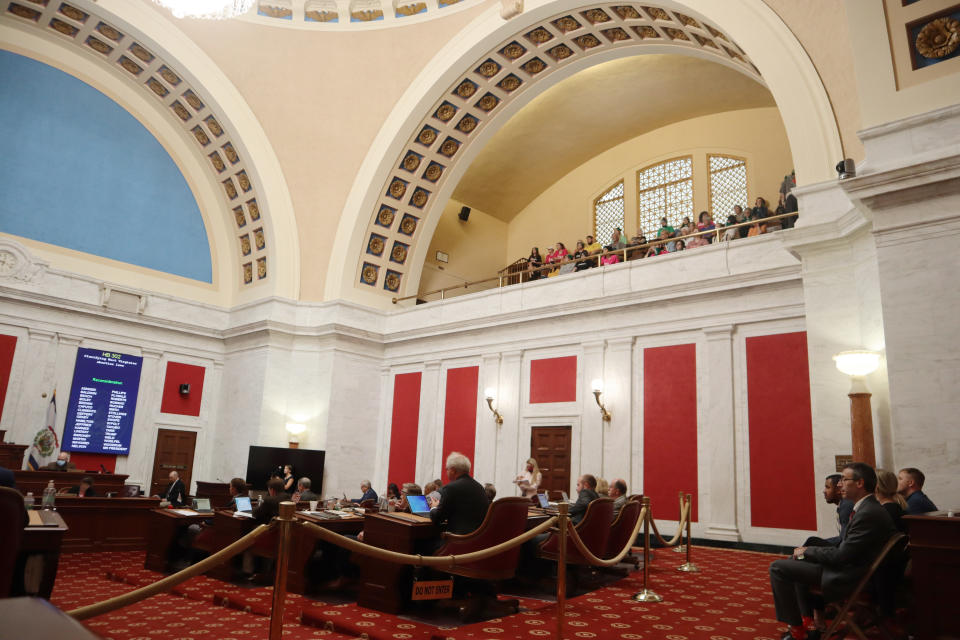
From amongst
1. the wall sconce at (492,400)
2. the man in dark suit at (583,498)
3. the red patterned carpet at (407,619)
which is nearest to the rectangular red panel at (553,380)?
the wall sconce at (492,400)

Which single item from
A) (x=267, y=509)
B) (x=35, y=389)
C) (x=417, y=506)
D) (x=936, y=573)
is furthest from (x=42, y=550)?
(x=35, y=389)

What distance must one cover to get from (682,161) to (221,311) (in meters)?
12.3

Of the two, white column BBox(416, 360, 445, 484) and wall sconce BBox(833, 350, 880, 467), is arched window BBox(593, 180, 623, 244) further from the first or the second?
wall sconce BBox(833, 350, 880, 467)

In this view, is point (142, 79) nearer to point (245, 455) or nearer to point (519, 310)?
point (245, 455)

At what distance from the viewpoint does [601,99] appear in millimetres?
16672

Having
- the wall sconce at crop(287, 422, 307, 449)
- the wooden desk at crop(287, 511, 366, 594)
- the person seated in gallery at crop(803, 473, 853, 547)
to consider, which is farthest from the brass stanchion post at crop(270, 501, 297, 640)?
the wall sconce at crop(287, 422, 307, 449)

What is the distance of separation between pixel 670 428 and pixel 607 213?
847 centimetres

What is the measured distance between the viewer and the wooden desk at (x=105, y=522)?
8500 mm

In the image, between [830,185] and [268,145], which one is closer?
[830,185]

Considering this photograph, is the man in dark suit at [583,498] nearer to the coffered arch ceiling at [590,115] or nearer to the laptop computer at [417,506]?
the laptop computer at [417,506]

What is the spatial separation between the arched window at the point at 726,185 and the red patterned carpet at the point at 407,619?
10.7 metres

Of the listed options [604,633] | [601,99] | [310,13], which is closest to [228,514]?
[604,633]

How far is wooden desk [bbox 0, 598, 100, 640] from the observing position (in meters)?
1.08

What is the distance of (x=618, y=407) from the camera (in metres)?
11.7
